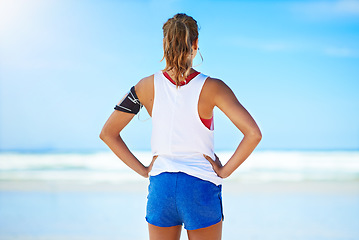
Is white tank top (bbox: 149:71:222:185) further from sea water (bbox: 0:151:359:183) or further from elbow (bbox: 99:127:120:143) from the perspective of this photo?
sea water (bbox: 0:151:359:183)

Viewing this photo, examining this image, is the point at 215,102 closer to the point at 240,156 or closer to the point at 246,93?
the point at 240,156

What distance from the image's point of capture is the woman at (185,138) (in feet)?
5.76

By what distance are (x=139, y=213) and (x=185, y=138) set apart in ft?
12.9

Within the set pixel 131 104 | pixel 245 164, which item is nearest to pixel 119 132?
pixel 131 104

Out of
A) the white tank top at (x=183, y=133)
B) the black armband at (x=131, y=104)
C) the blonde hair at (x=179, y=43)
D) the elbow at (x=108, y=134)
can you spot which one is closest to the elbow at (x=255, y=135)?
the white tank top at (x=183, y=133)

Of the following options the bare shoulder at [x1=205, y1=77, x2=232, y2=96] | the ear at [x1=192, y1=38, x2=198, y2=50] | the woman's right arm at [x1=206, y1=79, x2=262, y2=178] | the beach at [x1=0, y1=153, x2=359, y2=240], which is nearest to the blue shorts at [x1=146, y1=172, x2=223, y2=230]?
the woman's right arm at [x1=206, y1=79, x2=262, y2=178]

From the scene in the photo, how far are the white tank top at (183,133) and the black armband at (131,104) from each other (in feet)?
0.60

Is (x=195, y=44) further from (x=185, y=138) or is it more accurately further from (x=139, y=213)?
(x=139, y=213)

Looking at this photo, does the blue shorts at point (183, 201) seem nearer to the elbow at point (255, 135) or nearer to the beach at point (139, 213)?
the elbow at point (255, 135)

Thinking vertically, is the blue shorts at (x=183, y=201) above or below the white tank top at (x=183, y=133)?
below

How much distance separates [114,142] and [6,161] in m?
15.5

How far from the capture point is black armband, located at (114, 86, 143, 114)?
1959mm

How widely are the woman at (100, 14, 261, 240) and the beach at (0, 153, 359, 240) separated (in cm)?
263

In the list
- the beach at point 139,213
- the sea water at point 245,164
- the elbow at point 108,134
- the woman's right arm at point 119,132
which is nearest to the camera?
the woman's right arm at point 119,132
